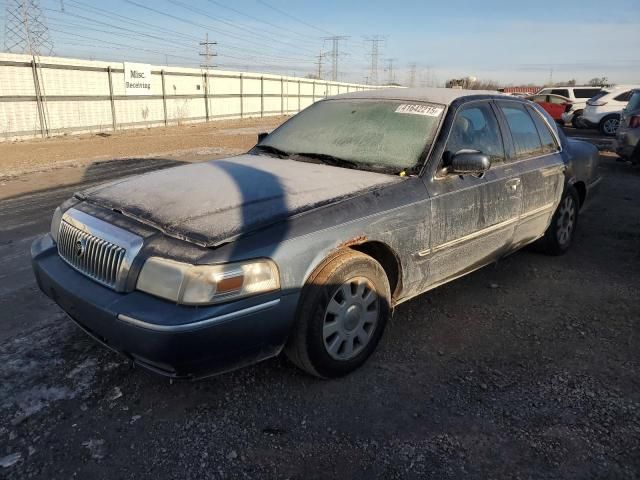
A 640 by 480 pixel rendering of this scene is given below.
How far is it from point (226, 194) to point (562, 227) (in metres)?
3.70

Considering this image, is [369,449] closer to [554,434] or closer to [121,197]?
[554,434]

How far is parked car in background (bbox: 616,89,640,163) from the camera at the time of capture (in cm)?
992

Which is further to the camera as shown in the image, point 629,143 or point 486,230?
point 629,143

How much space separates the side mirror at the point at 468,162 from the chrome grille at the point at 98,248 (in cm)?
205

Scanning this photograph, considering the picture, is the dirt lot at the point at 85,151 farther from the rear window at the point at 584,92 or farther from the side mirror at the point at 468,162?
the rear window at the point at 584,92

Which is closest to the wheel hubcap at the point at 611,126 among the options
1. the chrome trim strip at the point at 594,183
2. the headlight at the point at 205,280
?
the chrome trim strip at the point at 594,183

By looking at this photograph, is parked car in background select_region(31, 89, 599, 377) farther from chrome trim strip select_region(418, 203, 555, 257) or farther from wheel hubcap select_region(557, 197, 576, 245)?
wheel hubcap select_region(557, 197, 576, 245)

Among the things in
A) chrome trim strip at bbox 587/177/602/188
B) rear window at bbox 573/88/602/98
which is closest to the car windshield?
chrome trim strip at bbox 587/177/602/188

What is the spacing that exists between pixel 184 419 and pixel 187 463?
0.32 metres

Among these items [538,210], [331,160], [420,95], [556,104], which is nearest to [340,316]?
[331,160]

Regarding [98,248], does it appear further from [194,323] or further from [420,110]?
[420,110]

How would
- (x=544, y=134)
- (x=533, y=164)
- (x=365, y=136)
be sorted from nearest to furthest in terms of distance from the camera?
(x=365, y=136) < (x=533, y=164) < (x=544, y=134)

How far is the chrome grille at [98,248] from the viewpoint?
2.43 metres

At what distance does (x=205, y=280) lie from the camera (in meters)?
2.24
